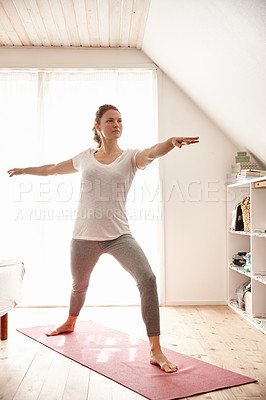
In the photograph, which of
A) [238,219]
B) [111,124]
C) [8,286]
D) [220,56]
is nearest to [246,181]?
[238,219]

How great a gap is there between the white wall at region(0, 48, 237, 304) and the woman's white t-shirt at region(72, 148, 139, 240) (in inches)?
60.0

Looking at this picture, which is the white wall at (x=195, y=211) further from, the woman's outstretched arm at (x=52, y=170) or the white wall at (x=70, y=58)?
the woman's outstretched arm at (x=52, y=170)

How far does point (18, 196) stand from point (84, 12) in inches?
68.2

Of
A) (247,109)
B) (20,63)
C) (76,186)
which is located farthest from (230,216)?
(20,63)

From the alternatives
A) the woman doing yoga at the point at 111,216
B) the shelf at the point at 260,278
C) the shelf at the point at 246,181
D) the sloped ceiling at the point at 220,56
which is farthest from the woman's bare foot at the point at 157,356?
the sloped ceiling at the point at 220,56

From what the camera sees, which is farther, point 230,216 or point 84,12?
point 230,216

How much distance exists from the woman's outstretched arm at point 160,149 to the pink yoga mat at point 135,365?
1.11 metres

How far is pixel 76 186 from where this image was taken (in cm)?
403

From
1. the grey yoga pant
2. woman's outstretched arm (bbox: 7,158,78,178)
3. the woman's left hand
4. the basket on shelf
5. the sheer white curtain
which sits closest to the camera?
the woman's left hand

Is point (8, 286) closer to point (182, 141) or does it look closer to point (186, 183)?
point (182, 141)

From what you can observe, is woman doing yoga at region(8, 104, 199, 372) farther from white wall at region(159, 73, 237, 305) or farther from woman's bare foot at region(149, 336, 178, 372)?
white wall at region(159, 73, 237, 305)

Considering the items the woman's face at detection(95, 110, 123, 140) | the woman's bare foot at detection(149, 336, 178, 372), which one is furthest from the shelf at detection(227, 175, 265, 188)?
the woman's bare foot at detection(149, 336, 178, 372)

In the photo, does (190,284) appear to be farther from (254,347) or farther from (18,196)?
(18,196)

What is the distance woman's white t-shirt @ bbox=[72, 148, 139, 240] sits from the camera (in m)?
2.53
